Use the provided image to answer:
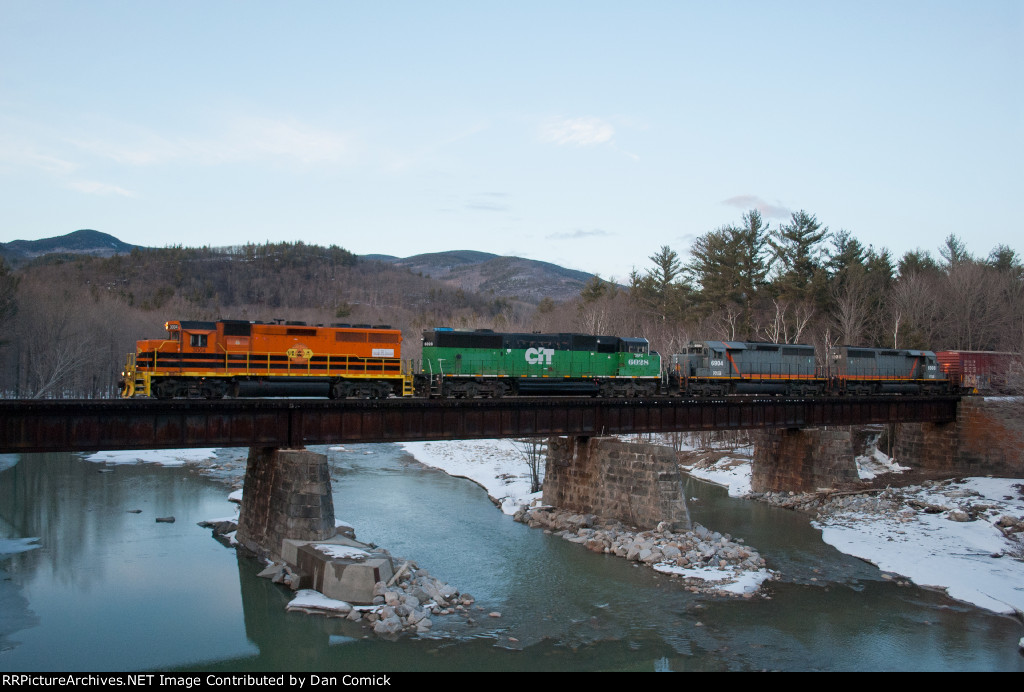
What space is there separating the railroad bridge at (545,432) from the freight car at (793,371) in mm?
2850

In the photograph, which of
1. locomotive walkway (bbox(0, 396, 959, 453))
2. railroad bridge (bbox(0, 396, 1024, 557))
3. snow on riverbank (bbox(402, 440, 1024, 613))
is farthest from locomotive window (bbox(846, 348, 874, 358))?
snow on riverbank (bbox(402, 440, 1024, 613))

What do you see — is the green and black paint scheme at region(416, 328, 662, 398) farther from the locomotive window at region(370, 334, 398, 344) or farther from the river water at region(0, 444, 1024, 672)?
the river water at region(0, 444, 1024, 672)

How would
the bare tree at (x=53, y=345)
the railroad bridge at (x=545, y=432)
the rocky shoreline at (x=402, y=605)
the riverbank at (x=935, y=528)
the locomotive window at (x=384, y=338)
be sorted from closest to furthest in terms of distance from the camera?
1. the rocky shoreline at (x=402, y=605)
2. the railroad bridge at (x=545, y=432)
3. the riverbank at (x=935, y=528)
4. the locomotive window at (x=384, y=338)
5. the bare tree at (x=53, y=345)

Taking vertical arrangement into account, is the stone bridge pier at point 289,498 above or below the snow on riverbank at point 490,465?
above

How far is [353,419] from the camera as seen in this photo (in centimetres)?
2362

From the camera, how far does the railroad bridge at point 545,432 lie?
20078 mm

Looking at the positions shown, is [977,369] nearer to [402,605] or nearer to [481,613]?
[481,613]

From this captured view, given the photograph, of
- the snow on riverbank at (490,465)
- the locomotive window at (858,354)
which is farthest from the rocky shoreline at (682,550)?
the locomotive window at (858,354)

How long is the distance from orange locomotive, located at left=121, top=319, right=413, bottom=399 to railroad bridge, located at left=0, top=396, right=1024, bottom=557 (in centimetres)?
315

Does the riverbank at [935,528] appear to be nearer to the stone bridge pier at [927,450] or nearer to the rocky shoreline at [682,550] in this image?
the stone bridge pier at [927,450]

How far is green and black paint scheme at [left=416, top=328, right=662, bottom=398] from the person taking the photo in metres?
30.3


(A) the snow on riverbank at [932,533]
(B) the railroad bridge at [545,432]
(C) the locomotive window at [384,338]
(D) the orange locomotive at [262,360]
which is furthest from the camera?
(C) the locomotive window at [384,338]

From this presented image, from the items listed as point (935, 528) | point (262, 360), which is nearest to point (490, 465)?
point (262, 360)
